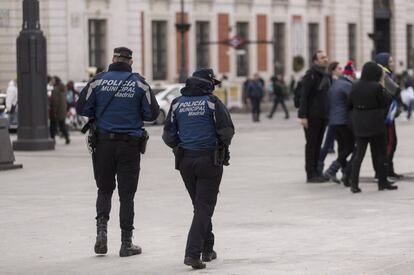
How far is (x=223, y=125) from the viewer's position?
12086 millimetres

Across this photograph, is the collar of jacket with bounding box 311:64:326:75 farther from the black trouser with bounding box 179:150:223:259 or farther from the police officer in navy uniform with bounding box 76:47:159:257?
the black trouser with bounding box 179:150:223:259

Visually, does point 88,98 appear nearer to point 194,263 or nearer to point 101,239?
point 101,239

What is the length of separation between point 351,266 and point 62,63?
145 ft

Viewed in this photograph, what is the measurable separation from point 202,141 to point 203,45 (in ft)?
165

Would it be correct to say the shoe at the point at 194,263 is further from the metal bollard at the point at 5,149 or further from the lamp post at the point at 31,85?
the lamp post at the point at 31,85

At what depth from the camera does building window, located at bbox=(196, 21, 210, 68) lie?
62.2 m

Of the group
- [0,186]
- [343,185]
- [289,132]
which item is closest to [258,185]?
[343,185]

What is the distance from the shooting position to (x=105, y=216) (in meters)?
12.9

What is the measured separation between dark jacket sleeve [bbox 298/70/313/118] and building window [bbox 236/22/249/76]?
43.7 m

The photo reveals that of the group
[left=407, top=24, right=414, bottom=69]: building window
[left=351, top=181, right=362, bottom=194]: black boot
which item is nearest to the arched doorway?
[left=407, top=24, right=414, bottom=69]: building window

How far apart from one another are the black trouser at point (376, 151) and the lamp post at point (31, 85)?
11965 millimetres

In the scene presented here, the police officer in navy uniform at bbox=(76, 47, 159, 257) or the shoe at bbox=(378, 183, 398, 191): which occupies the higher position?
the police officer in navy uniform at bbox=(76, 47, 159, 257)

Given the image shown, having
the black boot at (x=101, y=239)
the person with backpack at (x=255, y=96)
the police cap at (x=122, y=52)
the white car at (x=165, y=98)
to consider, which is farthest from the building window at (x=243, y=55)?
the black boot at (x=101, y=239)

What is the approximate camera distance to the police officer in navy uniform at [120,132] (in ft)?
42.0
